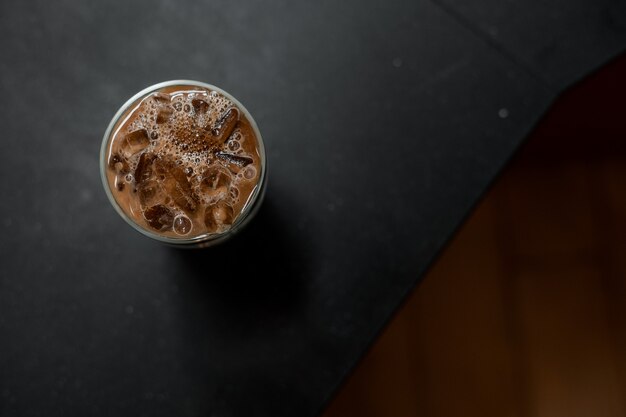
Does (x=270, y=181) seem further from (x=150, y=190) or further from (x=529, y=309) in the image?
(x=529, y=309)

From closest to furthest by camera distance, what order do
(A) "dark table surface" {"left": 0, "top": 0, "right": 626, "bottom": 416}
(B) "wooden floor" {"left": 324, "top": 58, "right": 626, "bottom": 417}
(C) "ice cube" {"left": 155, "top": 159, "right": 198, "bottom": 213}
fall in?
(C) "ice cube" {"left": 155, "top": 159, "right": 198, "bottom": 213}, (A) "dark table surface" {"left": 0, "top": 0, "right": 626, "bottom": 416}, (B) "wooden floor" {"left": 324, "top": 58, "right": 626, "bottom": 417}

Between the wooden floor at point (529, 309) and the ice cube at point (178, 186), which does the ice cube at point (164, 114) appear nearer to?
the ice cube at point (178, 186)

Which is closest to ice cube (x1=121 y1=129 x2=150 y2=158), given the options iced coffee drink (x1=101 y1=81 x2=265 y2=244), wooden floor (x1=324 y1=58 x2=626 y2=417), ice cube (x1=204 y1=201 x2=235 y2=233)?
iced coffee drink (x1=101 y1=81 x2=265 y2=244)

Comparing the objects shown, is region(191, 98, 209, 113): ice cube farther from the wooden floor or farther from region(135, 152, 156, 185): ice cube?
the wooden floor

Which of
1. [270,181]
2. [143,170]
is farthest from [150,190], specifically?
[270,181]

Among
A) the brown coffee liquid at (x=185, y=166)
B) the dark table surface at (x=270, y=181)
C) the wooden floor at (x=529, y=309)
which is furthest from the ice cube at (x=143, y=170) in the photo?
the wooden floor at (x=529, y=309)

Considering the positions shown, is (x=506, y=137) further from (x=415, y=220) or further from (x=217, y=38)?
(x=217, y=38)
